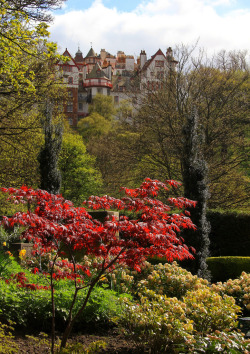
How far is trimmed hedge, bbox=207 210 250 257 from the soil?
Answer: 832cm

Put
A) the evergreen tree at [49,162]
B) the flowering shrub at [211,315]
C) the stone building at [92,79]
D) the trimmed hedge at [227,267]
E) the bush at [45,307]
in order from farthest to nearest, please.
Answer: the stone building at [92,79]
the evergreen tree at [49,162]
the trimmed hedge at [227,267]
the bush at [45,307]
the flowering shrub at [211,315]

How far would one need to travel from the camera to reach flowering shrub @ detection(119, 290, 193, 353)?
4.86 m

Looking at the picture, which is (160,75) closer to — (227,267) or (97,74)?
(227,267)

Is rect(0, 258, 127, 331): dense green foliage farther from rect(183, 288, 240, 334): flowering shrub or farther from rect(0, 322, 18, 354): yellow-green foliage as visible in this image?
rect(183, 288, 240, 334): flowering shrub

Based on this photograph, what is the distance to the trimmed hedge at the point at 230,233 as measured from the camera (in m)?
13.4

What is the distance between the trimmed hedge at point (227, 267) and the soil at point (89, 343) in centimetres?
527

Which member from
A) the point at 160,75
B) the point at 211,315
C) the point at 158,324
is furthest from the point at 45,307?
the point at 160,75

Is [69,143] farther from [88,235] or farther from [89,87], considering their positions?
[89,87]

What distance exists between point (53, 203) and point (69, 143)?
23552 mm

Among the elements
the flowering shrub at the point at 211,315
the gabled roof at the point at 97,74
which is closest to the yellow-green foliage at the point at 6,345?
the flowering shrub at the point at 211,315

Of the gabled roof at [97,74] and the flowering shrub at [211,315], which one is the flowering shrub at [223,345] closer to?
the flowering shrub at [211,315]

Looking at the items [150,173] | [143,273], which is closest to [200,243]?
[143,273]

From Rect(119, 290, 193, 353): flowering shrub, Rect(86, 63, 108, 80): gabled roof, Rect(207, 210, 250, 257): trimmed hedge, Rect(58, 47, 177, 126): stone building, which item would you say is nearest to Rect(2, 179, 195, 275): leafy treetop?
Rect(119, 290, 193, 353): flowering shrub

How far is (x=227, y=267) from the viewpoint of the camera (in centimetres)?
1058
